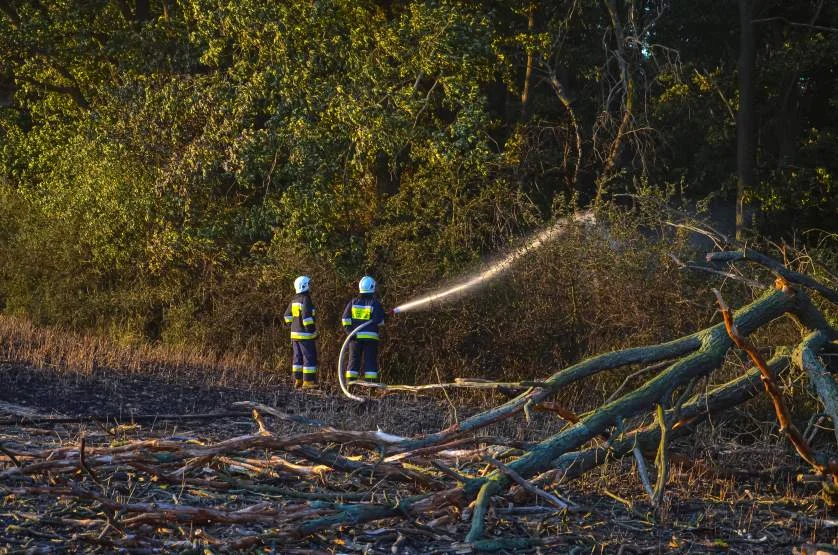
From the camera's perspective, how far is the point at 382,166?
17328 mm

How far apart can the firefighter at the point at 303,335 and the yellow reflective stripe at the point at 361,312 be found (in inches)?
23.4

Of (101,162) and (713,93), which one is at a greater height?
(713,93)

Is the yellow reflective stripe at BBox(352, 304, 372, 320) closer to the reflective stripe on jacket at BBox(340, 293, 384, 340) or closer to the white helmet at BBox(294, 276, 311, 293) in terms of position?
the reflective stripe on jacket at BBox(340, 293, 384, 340)

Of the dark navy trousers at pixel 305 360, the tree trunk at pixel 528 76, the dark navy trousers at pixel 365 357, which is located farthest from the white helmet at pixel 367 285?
the tree trunk at pixel 528 76

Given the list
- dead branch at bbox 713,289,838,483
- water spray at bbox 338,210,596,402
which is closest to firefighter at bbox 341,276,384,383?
water spray at bbox 338,210,596,402

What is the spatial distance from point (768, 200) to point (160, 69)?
10738 mm

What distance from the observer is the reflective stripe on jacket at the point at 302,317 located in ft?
45.9

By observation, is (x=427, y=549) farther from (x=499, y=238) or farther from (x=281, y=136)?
Result: (x=281, y=136)

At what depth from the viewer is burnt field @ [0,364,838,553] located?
5.62 meters

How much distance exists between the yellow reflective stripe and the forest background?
82 centimetres

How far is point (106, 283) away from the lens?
62.4 ft

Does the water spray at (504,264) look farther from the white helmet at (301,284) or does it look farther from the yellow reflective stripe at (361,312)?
the white helmet at (301,284)

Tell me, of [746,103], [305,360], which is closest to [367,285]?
[305,360]

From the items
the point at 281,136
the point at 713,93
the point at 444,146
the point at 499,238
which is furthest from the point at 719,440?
the point at 713,93
